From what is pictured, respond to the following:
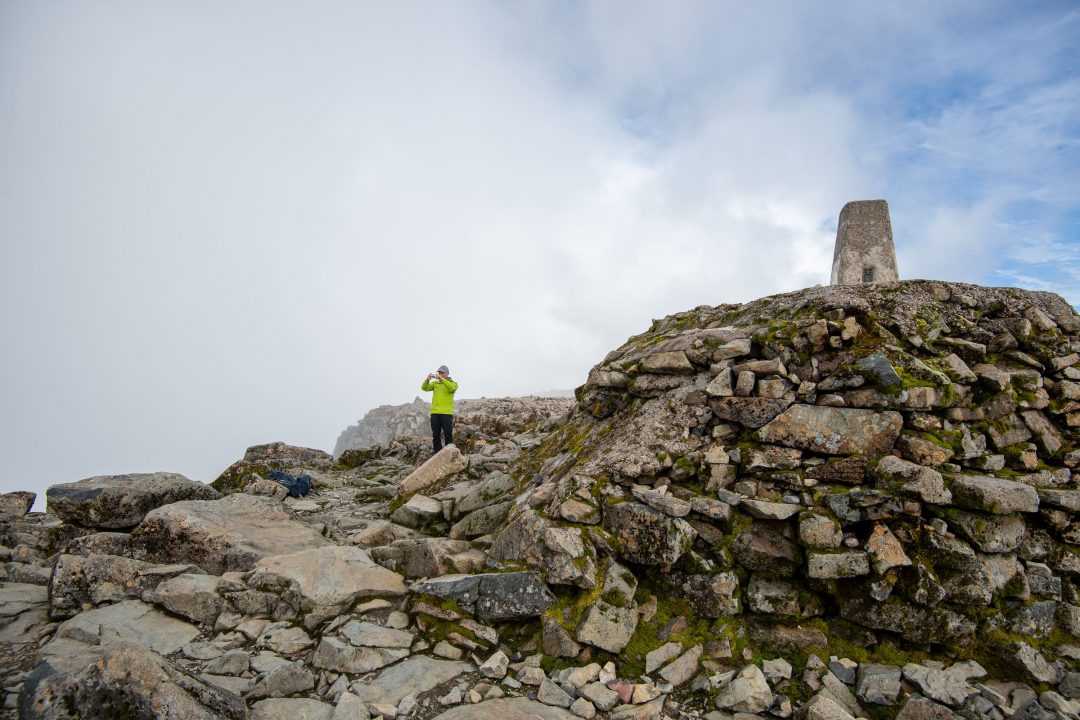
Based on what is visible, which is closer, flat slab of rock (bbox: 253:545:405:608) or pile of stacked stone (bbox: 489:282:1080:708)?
pile of stacked stone (bbox: 489:282:1080:708)

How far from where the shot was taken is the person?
17516mm

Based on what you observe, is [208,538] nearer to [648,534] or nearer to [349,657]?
[349,657]

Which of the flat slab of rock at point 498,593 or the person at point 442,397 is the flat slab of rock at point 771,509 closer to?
the flat slab of rock at point 498,593

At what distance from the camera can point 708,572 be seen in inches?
296

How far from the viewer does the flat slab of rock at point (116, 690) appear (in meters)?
4.62

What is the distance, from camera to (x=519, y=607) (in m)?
7.52

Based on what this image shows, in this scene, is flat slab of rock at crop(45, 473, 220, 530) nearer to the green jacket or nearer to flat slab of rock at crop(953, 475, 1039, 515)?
the green jacket

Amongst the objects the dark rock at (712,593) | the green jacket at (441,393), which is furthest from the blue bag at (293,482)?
the dark rock at (712,593)

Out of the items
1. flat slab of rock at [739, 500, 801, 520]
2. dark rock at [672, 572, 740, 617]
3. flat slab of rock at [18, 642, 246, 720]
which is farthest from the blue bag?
flat slab of rock at [739, 500, 801, 520]

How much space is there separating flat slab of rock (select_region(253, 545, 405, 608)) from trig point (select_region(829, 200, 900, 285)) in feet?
49.0

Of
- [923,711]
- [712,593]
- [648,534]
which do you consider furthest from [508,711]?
[923,711]

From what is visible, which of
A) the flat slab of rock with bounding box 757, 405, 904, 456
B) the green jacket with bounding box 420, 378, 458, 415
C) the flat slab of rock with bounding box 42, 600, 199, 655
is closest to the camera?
the flat slab of rock with bounding box 42, 600, 199, 655

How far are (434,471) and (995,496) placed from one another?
12206mm

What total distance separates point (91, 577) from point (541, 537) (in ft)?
23.8
